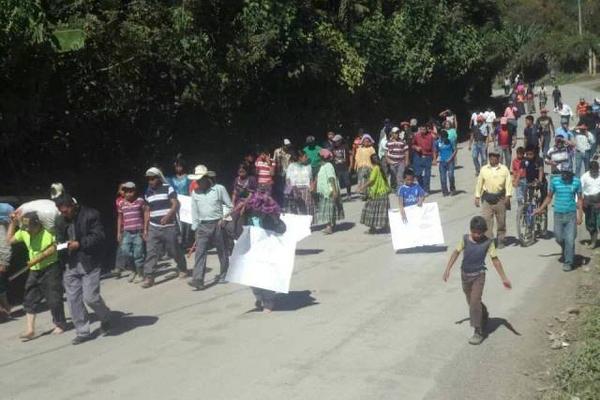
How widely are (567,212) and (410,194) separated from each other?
10.6 feet

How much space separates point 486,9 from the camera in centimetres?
4622

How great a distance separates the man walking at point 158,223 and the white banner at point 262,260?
8.30 ft

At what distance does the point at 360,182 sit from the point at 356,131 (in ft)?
25.1

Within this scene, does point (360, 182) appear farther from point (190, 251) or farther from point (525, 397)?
point (525, 397)

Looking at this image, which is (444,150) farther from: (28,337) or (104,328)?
(28,337)

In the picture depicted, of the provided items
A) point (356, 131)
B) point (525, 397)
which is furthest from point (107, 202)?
point (356, 131)

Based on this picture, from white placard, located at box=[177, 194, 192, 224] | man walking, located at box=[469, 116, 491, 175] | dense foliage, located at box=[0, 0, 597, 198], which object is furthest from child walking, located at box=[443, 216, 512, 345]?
man walking, located at box=[469, 116, 491, 175]

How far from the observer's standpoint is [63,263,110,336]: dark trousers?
1137 cm

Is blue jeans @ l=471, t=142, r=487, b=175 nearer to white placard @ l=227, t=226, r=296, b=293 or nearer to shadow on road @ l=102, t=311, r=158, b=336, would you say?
white placard @ l=227, t=226, r=296, b=293

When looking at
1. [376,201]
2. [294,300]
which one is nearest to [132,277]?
[294,300]

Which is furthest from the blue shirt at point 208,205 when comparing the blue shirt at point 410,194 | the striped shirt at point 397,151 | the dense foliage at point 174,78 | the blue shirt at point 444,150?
the blue shirt at point 444,150

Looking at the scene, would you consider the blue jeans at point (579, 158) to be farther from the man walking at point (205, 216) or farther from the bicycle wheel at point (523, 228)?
the man walking at point (205, 216)

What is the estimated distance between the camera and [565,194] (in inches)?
593

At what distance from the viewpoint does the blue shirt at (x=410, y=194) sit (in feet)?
56.6
